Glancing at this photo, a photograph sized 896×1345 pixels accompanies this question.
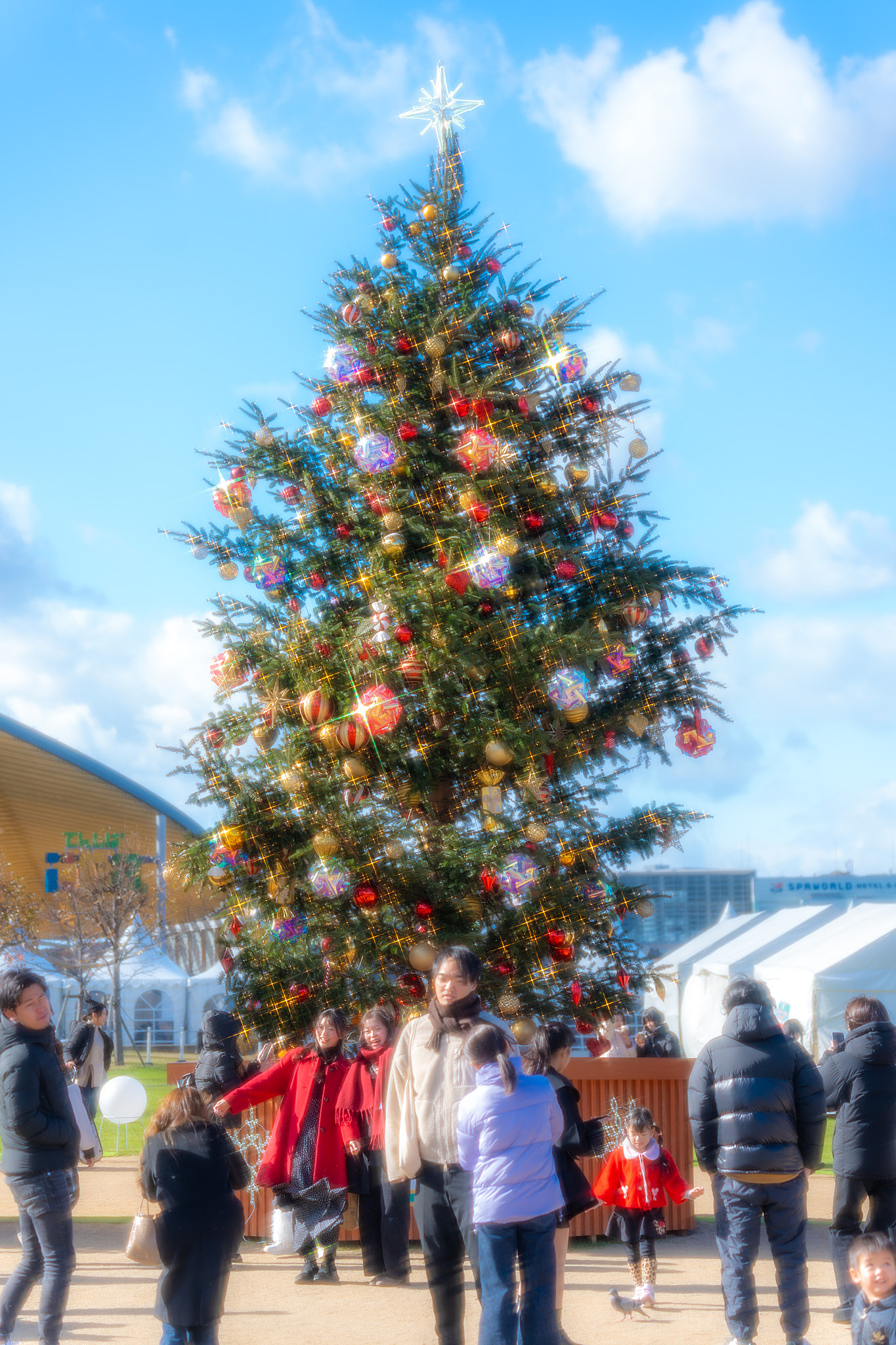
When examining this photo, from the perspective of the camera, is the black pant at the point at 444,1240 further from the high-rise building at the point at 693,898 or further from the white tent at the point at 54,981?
the high-rise building at the point at 693,898

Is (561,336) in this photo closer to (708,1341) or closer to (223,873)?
(223,873)

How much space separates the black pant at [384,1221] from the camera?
7.09 m

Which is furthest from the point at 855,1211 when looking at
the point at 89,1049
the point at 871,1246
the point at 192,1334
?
the point at 89,1049

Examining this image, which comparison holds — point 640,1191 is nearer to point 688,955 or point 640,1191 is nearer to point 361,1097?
point 361,1097

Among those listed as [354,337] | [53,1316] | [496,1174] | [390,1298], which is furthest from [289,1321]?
[354,337]

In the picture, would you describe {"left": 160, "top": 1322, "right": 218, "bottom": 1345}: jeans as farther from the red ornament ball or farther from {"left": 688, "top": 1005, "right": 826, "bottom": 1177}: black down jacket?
the red ornament ball

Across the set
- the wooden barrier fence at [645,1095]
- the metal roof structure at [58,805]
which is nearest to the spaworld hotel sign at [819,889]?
the metal roof structure at [58,805]

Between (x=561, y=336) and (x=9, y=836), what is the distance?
47.9 m

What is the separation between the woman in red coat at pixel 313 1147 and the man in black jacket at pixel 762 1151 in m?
2.41

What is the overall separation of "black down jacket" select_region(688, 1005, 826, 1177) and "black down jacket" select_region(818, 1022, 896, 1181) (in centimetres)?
94

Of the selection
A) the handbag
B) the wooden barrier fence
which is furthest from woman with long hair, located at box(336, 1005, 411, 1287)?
the handbag

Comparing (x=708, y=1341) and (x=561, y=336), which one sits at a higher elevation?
(x=561, y=336)

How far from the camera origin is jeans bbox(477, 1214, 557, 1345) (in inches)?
169

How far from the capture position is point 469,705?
8141 millimetres
